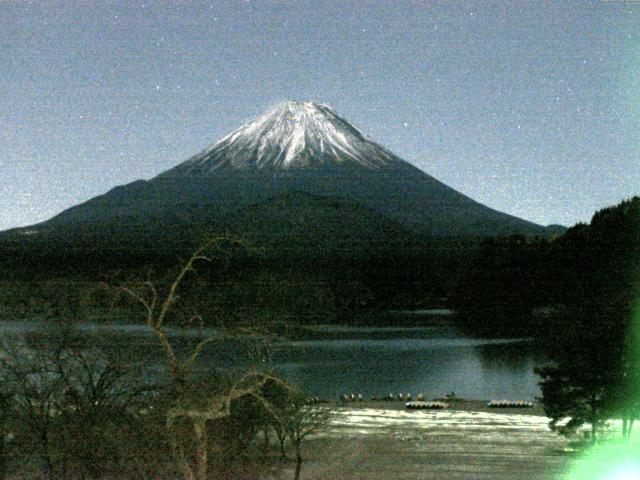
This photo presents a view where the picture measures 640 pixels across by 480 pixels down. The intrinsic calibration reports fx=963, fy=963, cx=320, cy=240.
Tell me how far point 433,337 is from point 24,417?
82.2 metres

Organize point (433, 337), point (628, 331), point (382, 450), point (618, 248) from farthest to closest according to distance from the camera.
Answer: point (433, 337), point (618, 248), point (382, 450), point (628, 331)

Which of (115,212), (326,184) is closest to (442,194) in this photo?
(326,184)

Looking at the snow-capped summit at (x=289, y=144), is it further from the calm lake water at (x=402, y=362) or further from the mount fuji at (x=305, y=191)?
the calm lake water at (x=402, y=362)

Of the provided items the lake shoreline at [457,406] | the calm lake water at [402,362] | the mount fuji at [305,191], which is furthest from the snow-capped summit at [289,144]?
the lake shoreline at [457,406]

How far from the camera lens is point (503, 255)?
4097 inches

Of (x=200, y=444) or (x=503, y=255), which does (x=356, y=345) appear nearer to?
(x=503, y=255)

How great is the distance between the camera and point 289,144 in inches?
7589

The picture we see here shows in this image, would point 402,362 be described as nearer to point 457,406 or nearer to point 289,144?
point 457,406

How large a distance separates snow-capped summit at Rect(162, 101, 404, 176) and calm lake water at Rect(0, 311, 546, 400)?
91.5m

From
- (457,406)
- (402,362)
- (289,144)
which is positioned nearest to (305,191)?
(289,144)

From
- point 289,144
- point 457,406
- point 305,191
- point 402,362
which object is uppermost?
point 289,144

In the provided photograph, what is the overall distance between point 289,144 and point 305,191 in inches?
413

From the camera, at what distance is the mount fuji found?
17638 centimetres

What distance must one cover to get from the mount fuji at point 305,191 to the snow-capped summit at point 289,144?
0.64 ft
